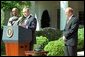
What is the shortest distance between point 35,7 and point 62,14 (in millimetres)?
4188

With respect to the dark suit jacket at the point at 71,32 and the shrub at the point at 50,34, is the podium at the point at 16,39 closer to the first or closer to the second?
the dark suit jacket at the point at 71,32

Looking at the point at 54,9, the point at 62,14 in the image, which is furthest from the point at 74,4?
the point at 62,14

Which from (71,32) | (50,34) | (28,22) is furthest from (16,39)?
(50,34)

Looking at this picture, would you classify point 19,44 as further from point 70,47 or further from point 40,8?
point 40,8

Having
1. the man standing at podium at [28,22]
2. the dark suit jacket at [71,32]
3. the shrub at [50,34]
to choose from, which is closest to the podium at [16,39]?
the man standing at podium at [28,22]

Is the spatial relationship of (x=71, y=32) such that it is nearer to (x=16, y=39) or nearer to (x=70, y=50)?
(x=70, y=50)

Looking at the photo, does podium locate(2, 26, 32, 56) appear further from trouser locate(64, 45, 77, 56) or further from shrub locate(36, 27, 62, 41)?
shrub locate(36, 27, 62, 41)

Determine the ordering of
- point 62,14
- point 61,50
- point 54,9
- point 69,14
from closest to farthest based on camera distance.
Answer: point 69,14
point 61,50
point 62,14
point 54,9

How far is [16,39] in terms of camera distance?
34.6 feet

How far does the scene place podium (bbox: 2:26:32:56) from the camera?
10.5 m

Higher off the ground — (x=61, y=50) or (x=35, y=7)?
(x=35, y=7)

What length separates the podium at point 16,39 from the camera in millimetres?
10547

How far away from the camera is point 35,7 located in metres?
29.8

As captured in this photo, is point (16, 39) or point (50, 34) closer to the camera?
point (16, 39)
